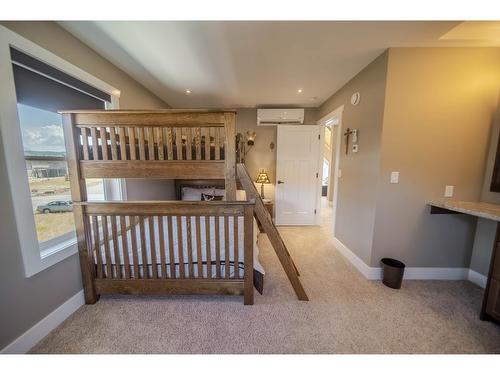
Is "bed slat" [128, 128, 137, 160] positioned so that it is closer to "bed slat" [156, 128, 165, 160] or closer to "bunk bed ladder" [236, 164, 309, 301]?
"bed slat" [156, 128, 165, 160]

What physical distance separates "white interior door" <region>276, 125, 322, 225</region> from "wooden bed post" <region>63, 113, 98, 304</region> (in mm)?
3125

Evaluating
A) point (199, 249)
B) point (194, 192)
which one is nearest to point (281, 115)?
point (194, 192)

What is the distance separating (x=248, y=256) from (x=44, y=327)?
165 centimetres

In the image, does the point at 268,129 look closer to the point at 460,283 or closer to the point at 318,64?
the point at 318,64

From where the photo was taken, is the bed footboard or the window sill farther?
the bed footboard

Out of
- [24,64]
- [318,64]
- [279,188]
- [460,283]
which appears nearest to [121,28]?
[24,64]

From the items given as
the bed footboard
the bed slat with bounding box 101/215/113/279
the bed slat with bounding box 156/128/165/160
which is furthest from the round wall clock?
the bed slat with bounding box 101/215/113/279

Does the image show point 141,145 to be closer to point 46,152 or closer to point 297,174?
point 46,152

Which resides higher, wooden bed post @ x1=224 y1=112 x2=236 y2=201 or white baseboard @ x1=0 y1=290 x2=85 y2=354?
wooden bed post @ x1=224 y1=112 x2=236 y2=201

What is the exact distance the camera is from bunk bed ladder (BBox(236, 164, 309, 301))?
5.19ft

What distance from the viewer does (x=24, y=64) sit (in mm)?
1331

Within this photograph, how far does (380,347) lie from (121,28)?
3296mm

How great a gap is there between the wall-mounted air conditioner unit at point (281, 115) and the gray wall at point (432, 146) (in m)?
1.96

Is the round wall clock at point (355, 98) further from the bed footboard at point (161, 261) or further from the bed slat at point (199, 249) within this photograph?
the bed slat at point (199, 249)
